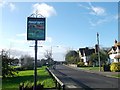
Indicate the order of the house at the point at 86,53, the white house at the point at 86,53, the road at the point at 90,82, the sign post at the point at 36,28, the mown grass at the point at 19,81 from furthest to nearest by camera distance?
1. the house at the point at 86,53
2. the white house at the point at 86,53
3. the mown grass at the point at 19,81
4. the road at the point at 90,82
5. the sign post at the point at 36,28

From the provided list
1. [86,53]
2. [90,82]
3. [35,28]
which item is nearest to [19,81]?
[90,82]

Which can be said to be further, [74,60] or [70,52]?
[70,52]

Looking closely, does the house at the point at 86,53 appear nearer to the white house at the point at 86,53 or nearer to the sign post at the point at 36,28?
the white house at the point at 86,53

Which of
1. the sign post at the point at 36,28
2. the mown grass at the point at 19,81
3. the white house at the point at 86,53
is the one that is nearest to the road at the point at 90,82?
the mown grass at the point at 19,81

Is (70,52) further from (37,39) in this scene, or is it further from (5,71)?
(37,39)

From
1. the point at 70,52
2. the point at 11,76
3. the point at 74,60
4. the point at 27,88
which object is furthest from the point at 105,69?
the point at 70,52

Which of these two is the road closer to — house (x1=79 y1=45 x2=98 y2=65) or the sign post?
the sign post

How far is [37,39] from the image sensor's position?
51.6 ft

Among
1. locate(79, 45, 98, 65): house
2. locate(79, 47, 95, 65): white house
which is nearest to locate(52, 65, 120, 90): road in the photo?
locate(79, 47, 95, 65): white house

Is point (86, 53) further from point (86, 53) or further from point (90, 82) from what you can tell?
point (90, 82)

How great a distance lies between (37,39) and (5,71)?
24214mm

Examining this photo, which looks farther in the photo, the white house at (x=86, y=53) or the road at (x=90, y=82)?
the white house at (x=86, y=53)

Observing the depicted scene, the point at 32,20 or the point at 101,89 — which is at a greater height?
the point at 32,20

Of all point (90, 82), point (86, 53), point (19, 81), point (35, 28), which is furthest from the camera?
point (86, 53)
